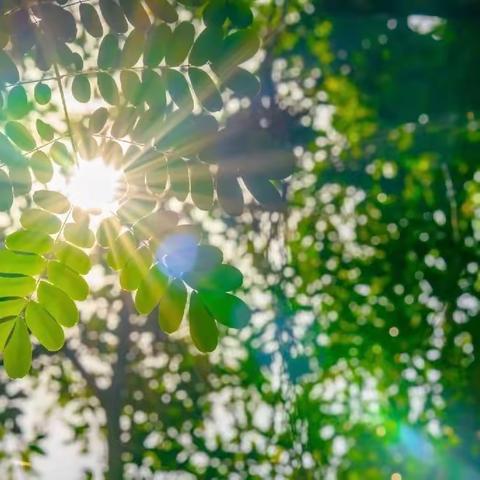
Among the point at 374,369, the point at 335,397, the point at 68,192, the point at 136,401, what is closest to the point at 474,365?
the point at 374,369

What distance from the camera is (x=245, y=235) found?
980 cm

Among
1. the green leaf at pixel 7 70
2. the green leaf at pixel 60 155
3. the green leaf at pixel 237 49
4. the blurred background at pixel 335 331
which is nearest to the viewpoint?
the green leaf at pixel 237 49

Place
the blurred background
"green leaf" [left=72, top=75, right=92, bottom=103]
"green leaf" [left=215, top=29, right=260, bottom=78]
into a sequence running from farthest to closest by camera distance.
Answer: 1. the blurred background
2. "green leaf" [left=72, top=75, right=92, bottom=103]
3. "green leaf" [left=215, top=29, right=260, bottom=78]

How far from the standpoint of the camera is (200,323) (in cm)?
189

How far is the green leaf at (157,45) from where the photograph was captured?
209 centimetres

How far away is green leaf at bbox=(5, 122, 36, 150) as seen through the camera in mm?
2215

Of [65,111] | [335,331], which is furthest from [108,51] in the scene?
[335,331]

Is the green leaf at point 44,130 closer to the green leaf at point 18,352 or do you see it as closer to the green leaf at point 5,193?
the green leaf at point 5,193

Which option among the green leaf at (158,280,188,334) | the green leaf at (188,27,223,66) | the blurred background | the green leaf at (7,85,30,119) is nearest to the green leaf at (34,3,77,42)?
the green leaf at (7,85,30,119)

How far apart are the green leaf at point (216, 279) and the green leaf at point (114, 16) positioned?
91 cm

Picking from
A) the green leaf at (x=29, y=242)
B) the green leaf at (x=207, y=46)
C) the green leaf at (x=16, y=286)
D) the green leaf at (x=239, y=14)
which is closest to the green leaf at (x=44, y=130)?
the green leaf at (x=29, y=242)

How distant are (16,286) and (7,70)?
0.69 metres

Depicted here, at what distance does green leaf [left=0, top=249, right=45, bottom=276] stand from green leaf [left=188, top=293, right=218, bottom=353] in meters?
0.54

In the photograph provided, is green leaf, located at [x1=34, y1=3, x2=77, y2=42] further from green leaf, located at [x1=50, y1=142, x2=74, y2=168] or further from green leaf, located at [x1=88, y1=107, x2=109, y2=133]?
green leaf, located at [x1=50, y1=142, x2=74, y2=168]
